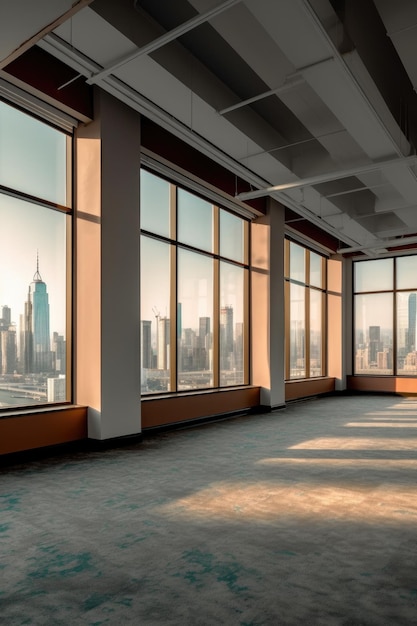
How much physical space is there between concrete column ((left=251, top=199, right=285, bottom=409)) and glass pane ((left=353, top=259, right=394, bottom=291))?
5.77 m

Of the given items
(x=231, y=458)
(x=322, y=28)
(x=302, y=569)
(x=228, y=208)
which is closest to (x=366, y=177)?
(x=228, y=208)

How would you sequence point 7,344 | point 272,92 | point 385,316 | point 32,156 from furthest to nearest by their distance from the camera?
point 385,316
point 32,156
point 272,92
point 7,344

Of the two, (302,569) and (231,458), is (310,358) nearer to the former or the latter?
(231,458)

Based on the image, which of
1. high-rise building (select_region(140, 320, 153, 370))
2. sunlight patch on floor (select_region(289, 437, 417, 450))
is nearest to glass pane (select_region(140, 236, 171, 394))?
high-rise building (select_region(140, 320, 153, 370))

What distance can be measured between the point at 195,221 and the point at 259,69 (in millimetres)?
3549

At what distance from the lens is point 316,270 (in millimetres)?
15320

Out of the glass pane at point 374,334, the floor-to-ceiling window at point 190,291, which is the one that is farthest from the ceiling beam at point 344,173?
the glass pane at point 374,334

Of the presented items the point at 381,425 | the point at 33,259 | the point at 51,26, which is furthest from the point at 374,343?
the point at 51,26

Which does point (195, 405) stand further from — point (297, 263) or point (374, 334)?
point (374, 334)

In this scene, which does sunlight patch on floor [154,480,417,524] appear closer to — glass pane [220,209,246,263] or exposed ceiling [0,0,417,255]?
exposed ceiling [0,0,417,255]

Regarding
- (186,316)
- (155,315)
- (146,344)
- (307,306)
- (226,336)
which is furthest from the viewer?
(307,306)

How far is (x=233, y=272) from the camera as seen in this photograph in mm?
10914

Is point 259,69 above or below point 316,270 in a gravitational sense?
above

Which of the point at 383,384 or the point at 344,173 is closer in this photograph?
the point at 344,173
